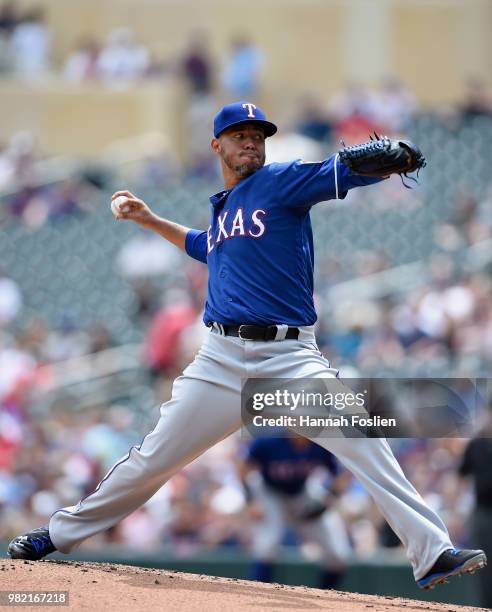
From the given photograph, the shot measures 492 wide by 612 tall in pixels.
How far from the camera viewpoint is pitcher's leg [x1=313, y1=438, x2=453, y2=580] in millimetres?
4285

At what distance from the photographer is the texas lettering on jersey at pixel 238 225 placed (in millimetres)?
4496

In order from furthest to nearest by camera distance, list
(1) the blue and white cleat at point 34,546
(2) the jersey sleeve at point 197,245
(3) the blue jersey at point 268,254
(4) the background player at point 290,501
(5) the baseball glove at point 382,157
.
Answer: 1. (4) the background player at point 290,501
2. (2) the jersey sleeve at point 197,245
3. (1) the blue and white cleat at point 34,546
4. (3) the blue jersey at point 268,254
5. (5) the baseball glove at point 382,157

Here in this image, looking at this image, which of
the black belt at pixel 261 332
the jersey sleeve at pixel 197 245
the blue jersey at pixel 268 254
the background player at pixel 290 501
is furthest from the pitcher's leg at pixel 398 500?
the background player at pixel 290 501

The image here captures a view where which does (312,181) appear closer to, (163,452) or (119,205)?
(119,205)

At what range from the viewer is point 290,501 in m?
7.31

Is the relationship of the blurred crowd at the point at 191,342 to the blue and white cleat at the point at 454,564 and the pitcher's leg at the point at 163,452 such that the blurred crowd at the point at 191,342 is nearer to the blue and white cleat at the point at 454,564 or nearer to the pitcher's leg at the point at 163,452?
the pitcher's leg at the point at 163,452

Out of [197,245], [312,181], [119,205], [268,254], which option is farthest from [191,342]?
[312,181]

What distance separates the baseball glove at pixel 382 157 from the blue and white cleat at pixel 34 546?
1857mm

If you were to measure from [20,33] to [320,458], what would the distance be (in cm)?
1225

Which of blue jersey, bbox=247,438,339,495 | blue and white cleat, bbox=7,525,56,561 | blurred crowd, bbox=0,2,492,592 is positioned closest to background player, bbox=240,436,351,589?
blue jersey, bbox=247,438,339,495

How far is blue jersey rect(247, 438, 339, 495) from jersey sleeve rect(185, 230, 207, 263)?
237 cm

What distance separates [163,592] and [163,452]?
491mm

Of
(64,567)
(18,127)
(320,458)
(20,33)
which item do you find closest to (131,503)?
(64,567)

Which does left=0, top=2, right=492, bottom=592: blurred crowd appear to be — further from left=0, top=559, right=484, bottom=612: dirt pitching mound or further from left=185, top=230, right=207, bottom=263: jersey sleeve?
left=0, top=559, right=484, bottom=612: dirt pitching mound
